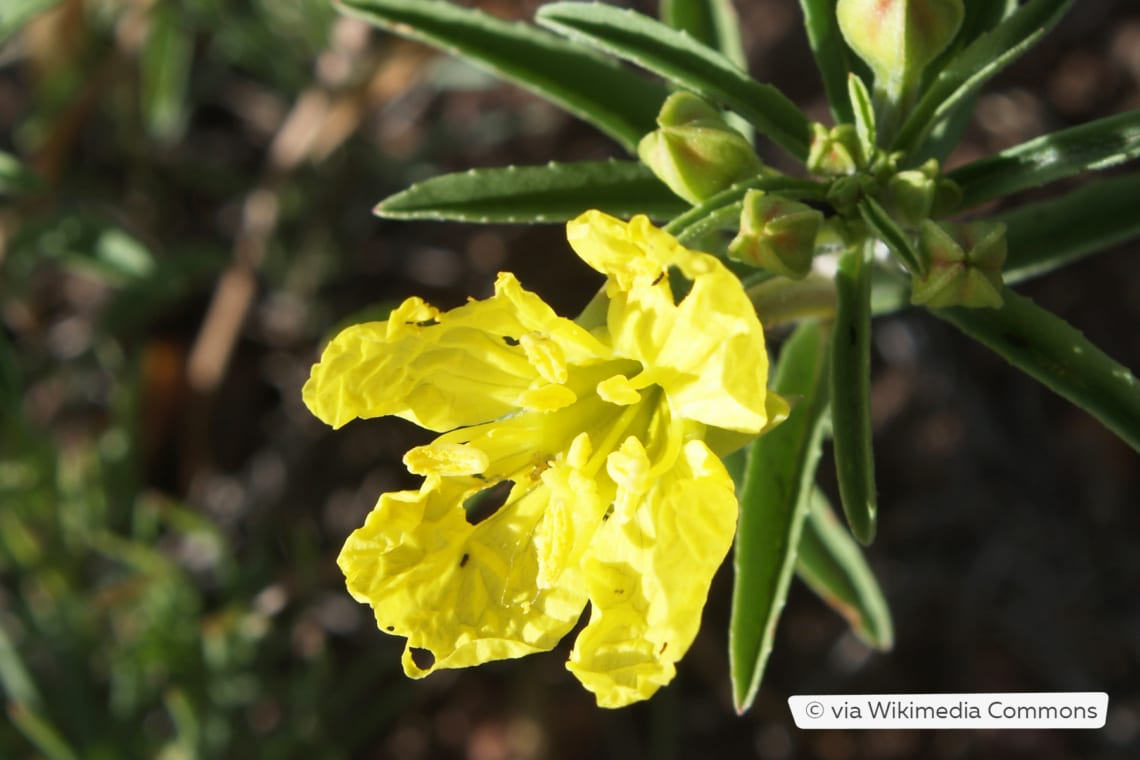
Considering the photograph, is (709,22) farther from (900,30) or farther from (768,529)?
(768,529)

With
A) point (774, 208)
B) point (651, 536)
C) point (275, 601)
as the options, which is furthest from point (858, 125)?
point (275, 601)

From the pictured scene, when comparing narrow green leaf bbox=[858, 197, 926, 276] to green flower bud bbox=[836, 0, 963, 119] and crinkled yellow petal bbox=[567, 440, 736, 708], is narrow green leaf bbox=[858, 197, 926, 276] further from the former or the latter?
crinkled yellow petal bbox=[567, 440, 736, 708]

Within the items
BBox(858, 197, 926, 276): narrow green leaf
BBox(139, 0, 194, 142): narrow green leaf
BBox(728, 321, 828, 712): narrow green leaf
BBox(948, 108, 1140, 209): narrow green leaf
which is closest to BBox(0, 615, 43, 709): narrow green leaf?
BBox(139, 0, 194, 142): narrow green leaf

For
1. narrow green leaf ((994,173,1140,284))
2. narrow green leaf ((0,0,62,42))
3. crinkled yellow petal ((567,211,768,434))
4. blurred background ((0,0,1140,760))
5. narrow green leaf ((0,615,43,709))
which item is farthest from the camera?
blurred background ((0,0,1140,760))

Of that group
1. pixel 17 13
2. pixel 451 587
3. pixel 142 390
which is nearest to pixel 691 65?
pixel 451 587

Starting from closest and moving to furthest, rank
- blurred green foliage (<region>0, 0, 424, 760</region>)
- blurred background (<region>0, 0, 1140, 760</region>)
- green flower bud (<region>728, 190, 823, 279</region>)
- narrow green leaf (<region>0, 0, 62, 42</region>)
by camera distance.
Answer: green flower bud (<region>728, 190, 823, 279</region>)
narrow green leaf (<region>0, 0, 62, 42</region>)
blurred green foliage (<region>0, 0, 424, 760</region>)
blurred background (<region>0, 0, 1140, 760</region>)

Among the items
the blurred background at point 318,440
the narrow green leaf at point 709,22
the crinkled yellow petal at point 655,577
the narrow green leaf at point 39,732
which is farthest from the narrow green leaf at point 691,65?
the narrow green leaf at point 39,732
